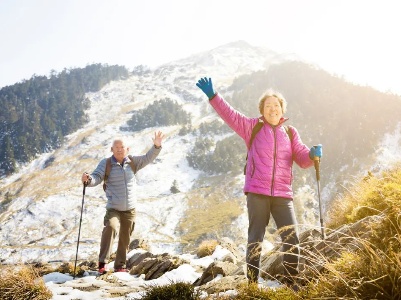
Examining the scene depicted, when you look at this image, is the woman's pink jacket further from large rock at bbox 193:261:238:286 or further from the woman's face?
large rock at bbox 193:261:238:286

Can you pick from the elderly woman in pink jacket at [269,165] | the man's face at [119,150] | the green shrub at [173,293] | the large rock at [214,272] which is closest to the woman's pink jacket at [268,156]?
the elderly woman in pink jacket at [269,165]

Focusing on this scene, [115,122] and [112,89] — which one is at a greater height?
[112,89]

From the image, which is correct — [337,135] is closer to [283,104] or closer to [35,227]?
[35,227]

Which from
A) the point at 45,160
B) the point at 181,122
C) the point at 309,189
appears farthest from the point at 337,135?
the point at 45,160

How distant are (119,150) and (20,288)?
13.7 ft

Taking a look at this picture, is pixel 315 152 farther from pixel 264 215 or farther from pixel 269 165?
pixel 264 215

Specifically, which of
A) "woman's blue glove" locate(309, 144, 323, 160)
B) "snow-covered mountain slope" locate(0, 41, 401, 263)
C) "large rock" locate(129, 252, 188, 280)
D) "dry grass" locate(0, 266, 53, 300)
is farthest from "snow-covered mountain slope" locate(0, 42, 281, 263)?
"woman's blue glove" locate(309, 144, 323, 160)

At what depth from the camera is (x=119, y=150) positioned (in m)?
8.54

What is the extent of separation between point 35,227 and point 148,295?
102m

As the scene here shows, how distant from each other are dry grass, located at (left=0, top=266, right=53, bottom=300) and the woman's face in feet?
15.3

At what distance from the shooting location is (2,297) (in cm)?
485

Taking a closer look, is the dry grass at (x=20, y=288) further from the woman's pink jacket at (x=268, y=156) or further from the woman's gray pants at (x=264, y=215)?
the woman's pink jacket at (x=268, y=156)

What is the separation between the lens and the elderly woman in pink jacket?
5109mm

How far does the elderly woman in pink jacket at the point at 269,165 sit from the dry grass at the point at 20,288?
10.7 feet
